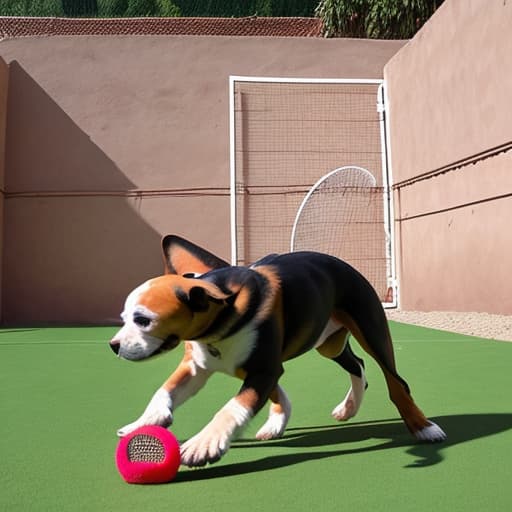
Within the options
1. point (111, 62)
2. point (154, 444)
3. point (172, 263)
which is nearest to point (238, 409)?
point (154, 444)

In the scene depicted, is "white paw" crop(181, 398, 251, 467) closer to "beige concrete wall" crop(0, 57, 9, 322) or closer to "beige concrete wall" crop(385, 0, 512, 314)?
"beige concrete wall" crop(385, 0, 512, 314)

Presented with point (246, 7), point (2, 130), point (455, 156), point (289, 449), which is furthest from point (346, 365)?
point (246, 7)

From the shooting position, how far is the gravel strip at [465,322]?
737cm

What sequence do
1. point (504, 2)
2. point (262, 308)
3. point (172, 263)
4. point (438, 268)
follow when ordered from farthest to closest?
point (438, 268)
point (504, 2)
point (172, 263)
point (262, 308)

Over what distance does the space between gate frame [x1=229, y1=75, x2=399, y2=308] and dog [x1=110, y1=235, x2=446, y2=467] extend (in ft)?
27.4

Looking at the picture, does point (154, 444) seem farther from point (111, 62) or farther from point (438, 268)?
point (111, 62)

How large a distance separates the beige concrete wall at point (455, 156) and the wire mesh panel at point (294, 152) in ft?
1.46

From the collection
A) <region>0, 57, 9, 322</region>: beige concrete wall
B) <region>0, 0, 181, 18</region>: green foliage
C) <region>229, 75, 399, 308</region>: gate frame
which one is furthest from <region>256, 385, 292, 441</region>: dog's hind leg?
<region>0, 0, 181, 18</region>: green foliage

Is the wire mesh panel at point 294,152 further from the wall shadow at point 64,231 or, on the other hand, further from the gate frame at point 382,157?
the wall shadow at point 64,231

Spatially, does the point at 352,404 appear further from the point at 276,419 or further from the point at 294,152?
the point at 294,152

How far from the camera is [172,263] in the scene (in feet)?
8.92

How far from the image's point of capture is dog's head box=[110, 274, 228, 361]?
217 centimetres

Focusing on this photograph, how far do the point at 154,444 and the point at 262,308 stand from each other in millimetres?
554

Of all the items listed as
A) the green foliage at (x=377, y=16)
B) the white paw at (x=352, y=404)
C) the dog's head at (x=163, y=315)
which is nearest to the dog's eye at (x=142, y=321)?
the dog's head at (x=163, y=315)
